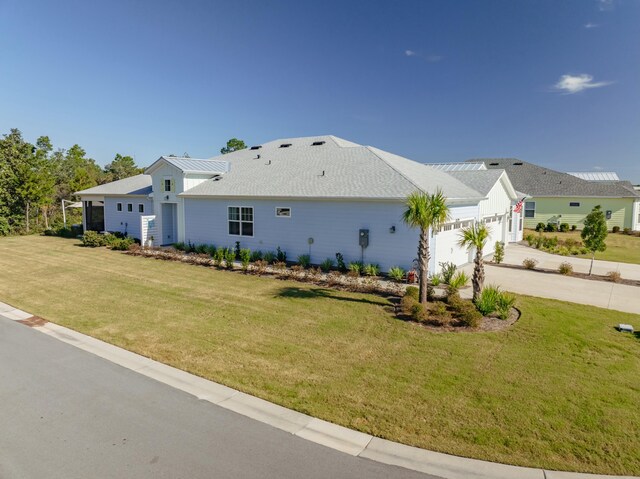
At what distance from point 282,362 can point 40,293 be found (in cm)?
1044

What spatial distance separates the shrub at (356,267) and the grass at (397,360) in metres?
2.40

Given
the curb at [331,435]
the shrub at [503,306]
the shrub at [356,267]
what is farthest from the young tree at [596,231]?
the curb at [331,435]

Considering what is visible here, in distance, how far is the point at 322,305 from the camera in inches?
493

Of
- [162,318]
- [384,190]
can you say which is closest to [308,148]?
[384,190]

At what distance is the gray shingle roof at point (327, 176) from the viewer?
17.2 meters

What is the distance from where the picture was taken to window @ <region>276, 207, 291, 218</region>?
62.6 ft

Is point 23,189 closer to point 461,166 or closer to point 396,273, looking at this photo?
point 396,273

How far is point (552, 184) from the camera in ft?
129

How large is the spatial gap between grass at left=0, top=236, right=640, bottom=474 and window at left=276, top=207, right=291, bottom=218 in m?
4.73

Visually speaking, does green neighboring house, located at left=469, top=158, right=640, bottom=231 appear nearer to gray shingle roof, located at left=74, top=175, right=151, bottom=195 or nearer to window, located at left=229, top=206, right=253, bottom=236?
window, located at left=229, top=206, right=253, bottom=236

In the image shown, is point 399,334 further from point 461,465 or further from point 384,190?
point 384,190

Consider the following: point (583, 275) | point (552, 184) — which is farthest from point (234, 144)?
point (583, 275)

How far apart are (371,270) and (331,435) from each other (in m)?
10.7

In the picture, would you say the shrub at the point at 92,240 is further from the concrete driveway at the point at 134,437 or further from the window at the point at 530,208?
the window at the point at 530,208
